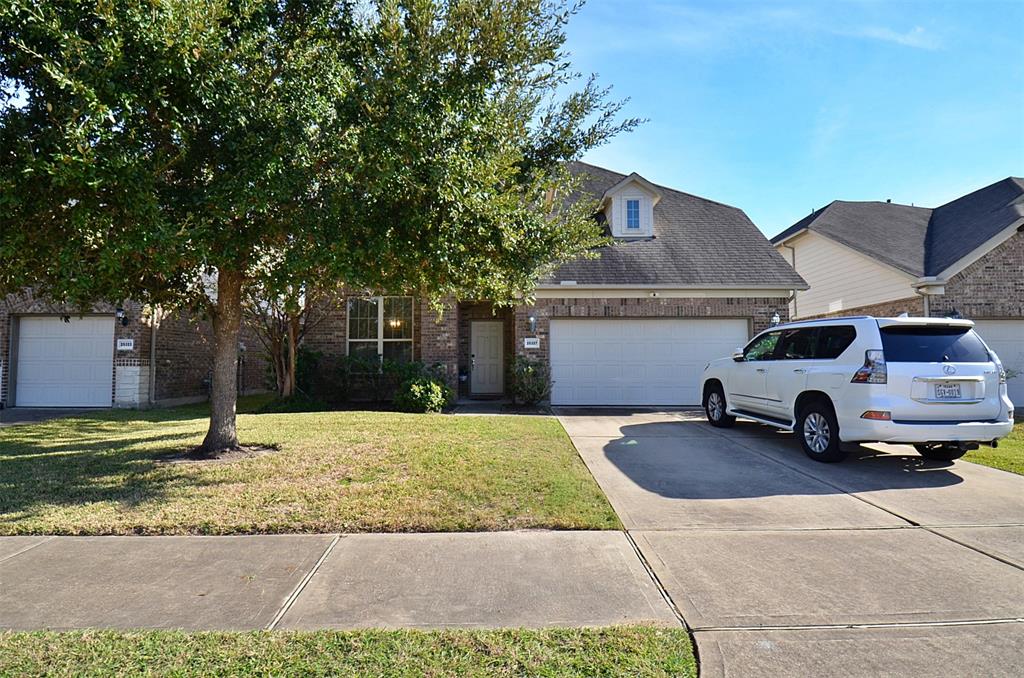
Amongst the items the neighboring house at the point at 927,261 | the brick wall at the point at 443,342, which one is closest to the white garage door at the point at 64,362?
the brick wall at the point at 443,342

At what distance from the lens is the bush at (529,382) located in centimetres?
1253

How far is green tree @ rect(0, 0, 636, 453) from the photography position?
14.9 ft

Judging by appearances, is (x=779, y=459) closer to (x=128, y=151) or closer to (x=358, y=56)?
(x=358, y=56)

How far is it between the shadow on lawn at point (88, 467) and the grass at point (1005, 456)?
9.27 metres

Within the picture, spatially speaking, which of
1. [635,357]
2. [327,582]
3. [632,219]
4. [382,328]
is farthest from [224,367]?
[632,219]

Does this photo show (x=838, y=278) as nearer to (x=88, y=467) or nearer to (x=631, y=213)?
(x=631, y=213)

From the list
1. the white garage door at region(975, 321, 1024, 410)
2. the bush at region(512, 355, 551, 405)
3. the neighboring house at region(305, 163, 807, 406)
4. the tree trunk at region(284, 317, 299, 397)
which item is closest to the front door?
the neighboring house at region(305, 163, 807, 406)

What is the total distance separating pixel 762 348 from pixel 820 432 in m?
1.98

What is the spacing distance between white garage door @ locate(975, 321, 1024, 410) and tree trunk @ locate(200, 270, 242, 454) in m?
16.3

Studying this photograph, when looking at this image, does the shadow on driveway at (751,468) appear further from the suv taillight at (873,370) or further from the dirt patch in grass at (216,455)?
the dirt patch in grass at (216,455)

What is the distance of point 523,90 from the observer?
7707 mm

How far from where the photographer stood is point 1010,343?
13500mm

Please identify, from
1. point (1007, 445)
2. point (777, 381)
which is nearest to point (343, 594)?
point (777, 381)

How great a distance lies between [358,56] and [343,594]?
5.96 metres
